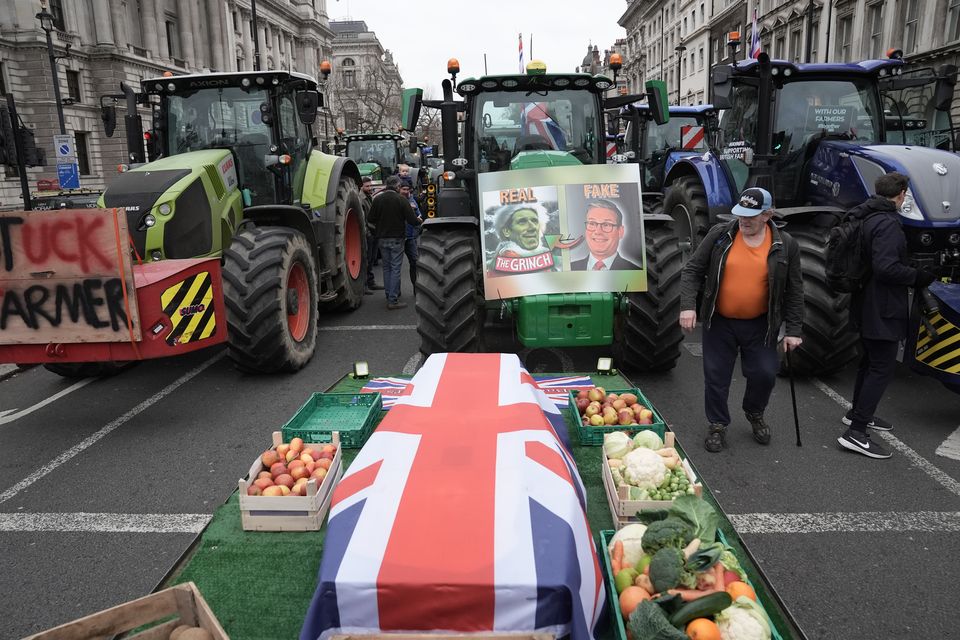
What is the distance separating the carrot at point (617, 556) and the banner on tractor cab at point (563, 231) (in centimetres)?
284

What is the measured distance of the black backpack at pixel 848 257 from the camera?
4.76 m

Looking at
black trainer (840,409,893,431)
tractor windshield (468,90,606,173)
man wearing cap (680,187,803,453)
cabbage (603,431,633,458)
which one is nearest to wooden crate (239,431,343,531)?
cabbage (603,431,633,458)

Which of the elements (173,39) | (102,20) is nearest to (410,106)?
(102,20)

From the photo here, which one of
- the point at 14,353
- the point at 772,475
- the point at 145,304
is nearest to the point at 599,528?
the point at 772,475

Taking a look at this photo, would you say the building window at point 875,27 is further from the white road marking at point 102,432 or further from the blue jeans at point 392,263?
the white road marking at point 102,432

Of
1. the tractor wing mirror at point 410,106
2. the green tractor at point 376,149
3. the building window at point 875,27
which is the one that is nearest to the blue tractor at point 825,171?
the tractor wing mirror at point 410,106

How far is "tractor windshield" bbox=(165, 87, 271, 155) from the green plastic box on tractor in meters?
1.96

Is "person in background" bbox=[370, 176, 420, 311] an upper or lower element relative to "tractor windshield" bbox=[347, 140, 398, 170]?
lower

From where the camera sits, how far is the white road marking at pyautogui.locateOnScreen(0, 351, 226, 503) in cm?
463

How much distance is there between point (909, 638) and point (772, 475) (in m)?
1.62

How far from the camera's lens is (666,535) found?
8.64 ft

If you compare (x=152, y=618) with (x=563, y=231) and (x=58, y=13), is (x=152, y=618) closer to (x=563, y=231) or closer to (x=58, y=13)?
(x=563, y=231)

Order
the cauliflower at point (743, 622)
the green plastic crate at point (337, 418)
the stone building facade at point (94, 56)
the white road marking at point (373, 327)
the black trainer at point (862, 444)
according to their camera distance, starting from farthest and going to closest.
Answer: the stone building facade at point (94, 56), the white road marking at point (373, 327), the black trainer at point (862, 444), the green plastic crate at point (337, 418), the cauliflower at point (743, 622)

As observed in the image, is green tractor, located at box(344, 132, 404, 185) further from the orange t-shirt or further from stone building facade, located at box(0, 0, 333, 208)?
stone building facade, located at box(0, 0, 333, 208)
